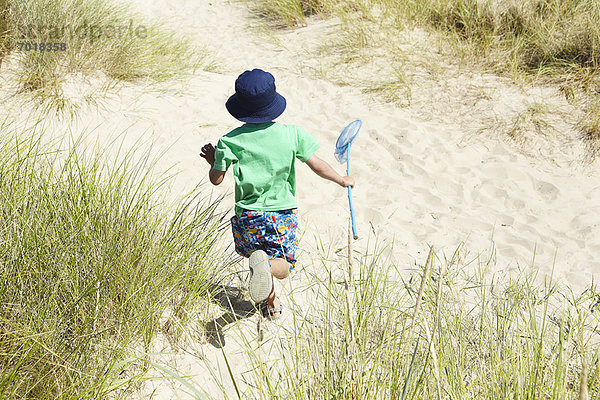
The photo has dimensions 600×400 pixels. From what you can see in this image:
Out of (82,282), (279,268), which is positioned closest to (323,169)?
(279,268)

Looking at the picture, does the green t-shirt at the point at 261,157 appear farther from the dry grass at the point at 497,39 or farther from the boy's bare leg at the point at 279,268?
the dry grass at the point at 497,39

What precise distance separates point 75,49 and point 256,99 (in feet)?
9.97

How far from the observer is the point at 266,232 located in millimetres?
2352

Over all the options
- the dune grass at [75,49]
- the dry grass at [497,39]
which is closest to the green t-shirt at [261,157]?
the dune grass at [75,49]

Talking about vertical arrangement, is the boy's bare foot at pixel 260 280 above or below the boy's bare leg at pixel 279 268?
above

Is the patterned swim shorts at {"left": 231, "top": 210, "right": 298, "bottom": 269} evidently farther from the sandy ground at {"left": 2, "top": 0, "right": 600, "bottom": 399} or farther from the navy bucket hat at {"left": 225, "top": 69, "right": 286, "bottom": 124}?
the navy bucket hat at {"left": 225, "top": 69, "right": 286, "bottom": 124}

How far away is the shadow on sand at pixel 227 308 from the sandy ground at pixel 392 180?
0.11 ft

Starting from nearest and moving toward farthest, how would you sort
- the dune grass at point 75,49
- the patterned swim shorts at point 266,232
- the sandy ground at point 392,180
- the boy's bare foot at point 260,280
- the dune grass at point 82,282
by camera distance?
the dune grass at point 82,282 → the boy's bare foot at point 260,280 → the patterned swim shorts at point 266,232 → the sandy ground at point 392,180 → the dune grass at point 75,49

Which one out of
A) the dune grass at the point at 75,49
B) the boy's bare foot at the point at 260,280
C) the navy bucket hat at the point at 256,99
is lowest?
the boy's bare foot at the point at 260,280

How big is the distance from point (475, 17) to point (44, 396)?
5.08 m

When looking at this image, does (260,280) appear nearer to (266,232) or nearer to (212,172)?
(266,232)

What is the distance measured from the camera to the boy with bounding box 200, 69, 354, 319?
6.97 feet

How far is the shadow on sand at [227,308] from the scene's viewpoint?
2.34 metres

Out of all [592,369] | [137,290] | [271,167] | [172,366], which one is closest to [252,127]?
[271,167]
